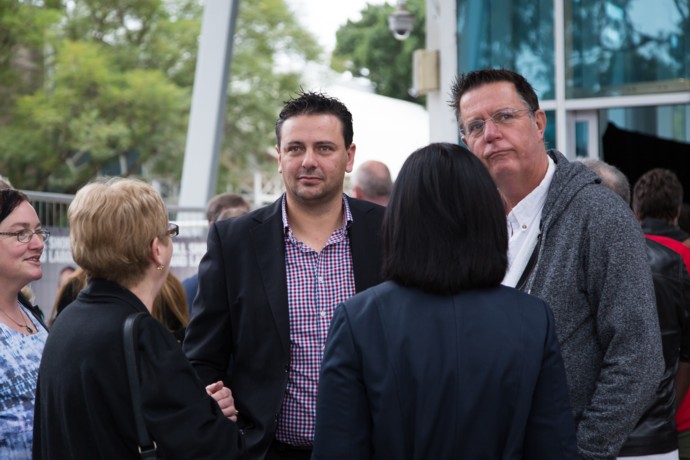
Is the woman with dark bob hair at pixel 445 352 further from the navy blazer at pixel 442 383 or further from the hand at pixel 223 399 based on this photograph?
the hand at pixel 223 399

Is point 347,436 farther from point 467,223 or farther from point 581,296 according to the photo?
point 581,296

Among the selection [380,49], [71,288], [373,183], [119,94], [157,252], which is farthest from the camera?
[380,49]

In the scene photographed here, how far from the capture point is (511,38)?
31.6 ft

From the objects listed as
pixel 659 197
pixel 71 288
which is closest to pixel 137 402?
pixel 71 288

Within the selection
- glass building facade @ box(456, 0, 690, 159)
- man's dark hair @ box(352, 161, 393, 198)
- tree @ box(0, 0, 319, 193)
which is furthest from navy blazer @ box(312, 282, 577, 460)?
tree @ box(0, 0, 319, 193)

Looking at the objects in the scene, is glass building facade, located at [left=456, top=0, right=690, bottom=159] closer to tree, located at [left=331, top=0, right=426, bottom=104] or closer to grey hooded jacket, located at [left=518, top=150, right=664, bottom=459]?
grey hooded jacket, located at [left=518, top=150, right=664, bottom=459]

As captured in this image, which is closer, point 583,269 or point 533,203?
point 583,269

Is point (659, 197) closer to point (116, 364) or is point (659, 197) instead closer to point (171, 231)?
point (171, 231)

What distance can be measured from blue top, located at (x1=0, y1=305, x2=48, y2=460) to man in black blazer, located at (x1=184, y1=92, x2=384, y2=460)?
57 centimetres

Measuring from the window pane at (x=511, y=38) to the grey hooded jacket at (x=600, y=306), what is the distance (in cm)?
684

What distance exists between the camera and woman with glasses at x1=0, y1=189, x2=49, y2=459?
3.28 metres

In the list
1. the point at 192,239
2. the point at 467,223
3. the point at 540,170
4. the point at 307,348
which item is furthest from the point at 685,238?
the point at 192,239

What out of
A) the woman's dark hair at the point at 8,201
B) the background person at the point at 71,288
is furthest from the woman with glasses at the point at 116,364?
the background person at the point at 71,288

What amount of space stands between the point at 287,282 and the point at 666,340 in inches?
65.1
